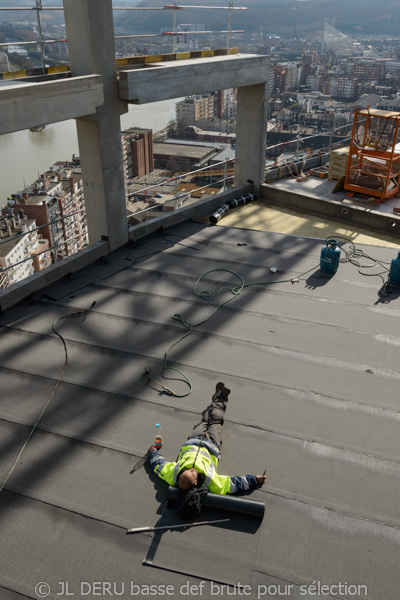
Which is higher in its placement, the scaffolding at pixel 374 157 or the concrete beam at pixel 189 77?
the concrete beam at pixel 189 77

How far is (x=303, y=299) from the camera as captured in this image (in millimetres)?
8617

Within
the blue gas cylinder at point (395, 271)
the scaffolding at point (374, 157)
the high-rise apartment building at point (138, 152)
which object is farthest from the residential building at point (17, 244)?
the blue gas cylinder at point (395, 271)

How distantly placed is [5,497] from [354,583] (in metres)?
3.41

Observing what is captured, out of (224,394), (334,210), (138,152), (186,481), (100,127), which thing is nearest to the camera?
(186,481)

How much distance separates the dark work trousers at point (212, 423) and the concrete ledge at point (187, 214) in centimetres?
583

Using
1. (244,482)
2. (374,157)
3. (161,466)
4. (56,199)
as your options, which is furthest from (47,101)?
(56,199)

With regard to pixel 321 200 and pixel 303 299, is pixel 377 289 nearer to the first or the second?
pixel 303 299

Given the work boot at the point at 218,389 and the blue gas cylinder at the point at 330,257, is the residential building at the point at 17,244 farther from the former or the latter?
the work boot at the point at 218,389

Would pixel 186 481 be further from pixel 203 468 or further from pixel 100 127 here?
pixel 100 127

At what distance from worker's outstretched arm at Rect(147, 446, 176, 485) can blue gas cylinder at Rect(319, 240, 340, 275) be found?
5.50m

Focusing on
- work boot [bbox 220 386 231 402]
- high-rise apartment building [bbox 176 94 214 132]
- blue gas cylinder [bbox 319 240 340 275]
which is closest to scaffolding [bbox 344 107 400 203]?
blue gas cylinder [bbox 319 240 340 275]

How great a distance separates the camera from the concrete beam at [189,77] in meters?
9.23

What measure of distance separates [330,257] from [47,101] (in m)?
5.70

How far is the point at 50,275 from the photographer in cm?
894
